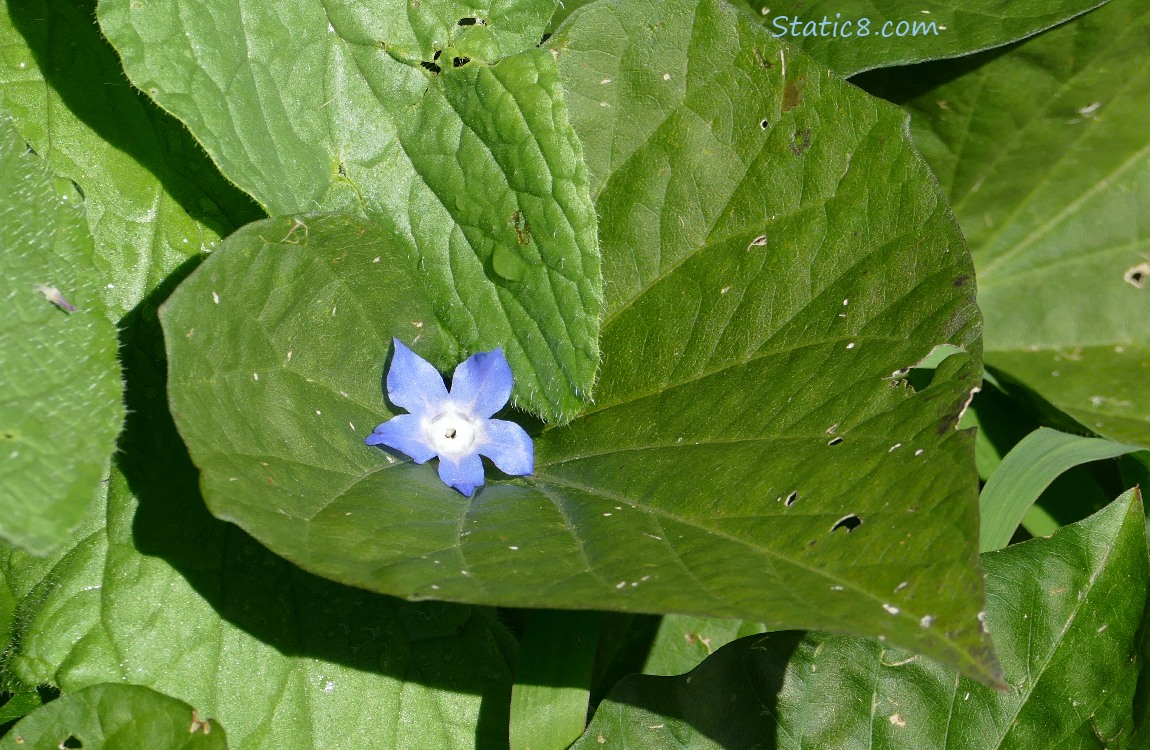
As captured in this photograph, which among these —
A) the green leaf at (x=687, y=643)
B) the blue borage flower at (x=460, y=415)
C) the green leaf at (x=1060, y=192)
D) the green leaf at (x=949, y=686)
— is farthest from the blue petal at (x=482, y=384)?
the green leaf at (x=1060, y=192)

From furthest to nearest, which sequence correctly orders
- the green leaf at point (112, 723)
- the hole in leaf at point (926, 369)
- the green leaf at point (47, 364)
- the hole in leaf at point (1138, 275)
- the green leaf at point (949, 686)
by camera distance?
1. the hole in leaf at point (1138, 275)
2. the green leaf at point (949, 686)
3. the hole in leaf at point (926, 369)
4. the green leaf at point (112, 723)
5. the green leaf at point (47, 364)

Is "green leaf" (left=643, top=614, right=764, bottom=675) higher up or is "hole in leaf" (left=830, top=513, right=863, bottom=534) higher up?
"green leaf" (left=643, top=614, right=764, bottom=675)

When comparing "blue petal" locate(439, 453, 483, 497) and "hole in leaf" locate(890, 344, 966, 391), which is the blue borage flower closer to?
"blue petal" locate(439, 453, 483, 497)

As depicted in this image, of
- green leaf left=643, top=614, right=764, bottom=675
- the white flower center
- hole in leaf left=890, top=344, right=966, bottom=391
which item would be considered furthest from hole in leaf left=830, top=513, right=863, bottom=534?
green leaf left=643, top=614, right=764, bottom=675

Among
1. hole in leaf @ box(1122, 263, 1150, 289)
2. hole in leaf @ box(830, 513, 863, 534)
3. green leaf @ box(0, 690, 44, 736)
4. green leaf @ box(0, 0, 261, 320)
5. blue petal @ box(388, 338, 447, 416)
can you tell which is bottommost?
hole in leaf @ box(1122, 263, 1150, 289)

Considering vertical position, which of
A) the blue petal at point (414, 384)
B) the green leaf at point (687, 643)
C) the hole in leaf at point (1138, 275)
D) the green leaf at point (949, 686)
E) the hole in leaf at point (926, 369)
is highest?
the blue petal at point (414, 384)

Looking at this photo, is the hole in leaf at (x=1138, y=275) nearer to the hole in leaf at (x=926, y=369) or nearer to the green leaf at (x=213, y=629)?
the hole in leaf at (x=926, y=369)

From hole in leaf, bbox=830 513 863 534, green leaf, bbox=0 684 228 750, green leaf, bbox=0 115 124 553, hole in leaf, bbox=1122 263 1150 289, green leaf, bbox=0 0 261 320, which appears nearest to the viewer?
green leaf, bbox=0 115 124 553
